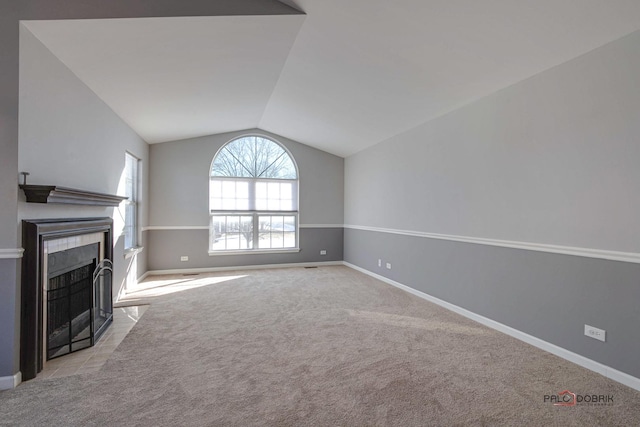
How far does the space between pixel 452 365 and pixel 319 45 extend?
3160 millimetres

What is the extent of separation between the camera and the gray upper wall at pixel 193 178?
610 cm

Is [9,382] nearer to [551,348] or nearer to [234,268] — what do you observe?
[551,348]

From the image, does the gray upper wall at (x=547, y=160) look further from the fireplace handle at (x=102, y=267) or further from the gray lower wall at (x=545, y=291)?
the fireplace handle at (x=102, y=267)

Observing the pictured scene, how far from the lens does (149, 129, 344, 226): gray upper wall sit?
6.10 m

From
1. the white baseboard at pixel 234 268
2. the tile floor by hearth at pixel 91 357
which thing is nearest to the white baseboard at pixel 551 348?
the white baseboard at pixel 234 268

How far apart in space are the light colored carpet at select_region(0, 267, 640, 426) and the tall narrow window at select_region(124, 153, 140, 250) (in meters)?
1.88

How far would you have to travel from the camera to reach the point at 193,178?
630cm

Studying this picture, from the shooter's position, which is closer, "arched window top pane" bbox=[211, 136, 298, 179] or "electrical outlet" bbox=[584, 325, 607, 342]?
"electrical outlet" bbox=[584, 325, 607, 342]

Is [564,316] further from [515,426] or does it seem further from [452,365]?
[515,426]

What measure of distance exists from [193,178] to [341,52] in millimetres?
4180

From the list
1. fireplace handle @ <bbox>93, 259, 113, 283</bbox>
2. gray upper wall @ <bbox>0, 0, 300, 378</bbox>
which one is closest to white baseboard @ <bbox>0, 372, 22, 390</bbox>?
gray upper wall @ <bbox>0, 0, 300, 378</bbox>

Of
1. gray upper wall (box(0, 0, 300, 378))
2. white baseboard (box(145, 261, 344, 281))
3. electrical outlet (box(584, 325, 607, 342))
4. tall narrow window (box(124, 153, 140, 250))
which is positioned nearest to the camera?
gray upper wall (box(0, 0, 300, 378))

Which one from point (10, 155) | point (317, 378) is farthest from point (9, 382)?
point (317, 378)

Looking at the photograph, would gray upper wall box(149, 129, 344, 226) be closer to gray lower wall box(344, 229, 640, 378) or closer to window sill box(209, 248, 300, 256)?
window sill box(209, 248, 300, 256)
